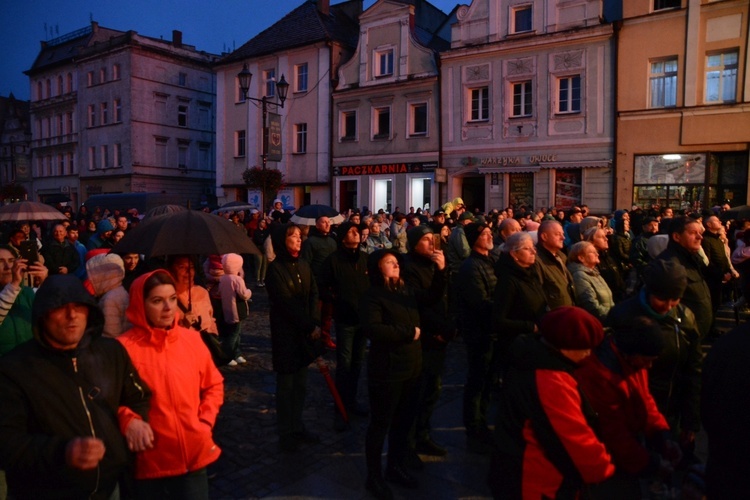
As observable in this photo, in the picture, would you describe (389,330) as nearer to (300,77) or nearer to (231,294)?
(231,294)

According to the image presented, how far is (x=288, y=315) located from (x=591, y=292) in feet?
9.20

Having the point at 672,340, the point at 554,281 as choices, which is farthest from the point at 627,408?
A: the point at 554,281

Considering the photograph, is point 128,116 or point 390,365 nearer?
point 390,365

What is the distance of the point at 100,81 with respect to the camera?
4334cm

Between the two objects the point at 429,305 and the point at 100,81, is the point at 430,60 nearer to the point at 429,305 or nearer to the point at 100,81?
the point at 429,305

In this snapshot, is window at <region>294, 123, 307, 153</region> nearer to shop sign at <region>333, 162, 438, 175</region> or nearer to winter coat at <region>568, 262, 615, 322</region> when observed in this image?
shop sign at <region>333, 162, 438, 175</region>

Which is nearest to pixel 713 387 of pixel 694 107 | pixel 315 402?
pixel 315 402

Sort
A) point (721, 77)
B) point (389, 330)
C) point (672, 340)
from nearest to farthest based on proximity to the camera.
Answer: point (672, 340)
point (389, 330)
point (721, 77)

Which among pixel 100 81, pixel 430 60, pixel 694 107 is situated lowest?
pixel 694 107

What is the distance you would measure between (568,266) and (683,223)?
114 cm

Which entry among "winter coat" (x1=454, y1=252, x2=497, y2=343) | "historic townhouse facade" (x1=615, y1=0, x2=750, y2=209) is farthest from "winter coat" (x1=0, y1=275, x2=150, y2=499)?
"historic townhouse facade" (x1=615, y1=0, x2=750, y2=209)

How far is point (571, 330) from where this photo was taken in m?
2.64

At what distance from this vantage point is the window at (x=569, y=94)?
21.8 metres

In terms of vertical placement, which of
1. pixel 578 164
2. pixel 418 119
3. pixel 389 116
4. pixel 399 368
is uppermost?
pixel 389 116
